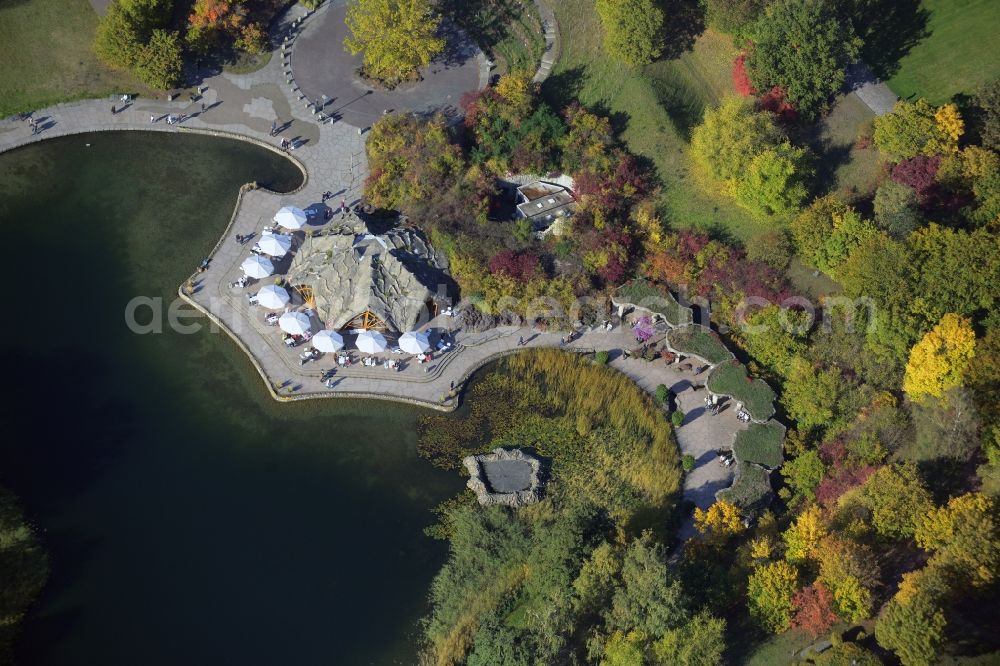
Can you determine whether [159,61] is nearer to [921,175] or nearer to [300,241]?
[300,241]

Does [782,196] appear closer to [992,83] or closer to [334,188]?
[992,83]

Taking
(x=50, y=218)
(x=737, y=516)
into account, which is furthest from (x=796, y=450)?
(x=50, y=218)

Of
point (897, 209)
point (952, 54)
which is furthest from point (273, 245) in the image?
point (952, 54)

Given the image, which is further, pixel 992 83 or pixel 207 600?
pixel 992 83

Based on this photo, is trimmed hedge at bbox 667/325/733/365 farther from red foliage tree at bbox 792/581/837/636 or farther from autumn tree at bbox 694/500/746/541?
red foliage tree at bbox 792/581/837/636

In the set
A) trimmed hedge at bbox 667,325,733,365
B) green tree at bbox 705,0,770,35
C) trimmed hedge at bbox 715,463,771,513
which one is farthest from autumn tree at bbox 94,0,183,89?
trimmed hedge at bbox 715,463,771,513

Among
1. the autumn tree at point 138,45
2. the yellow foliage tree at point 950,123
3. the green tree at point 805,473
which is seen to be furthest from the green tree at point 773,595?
the autumn tree at point 138,45
